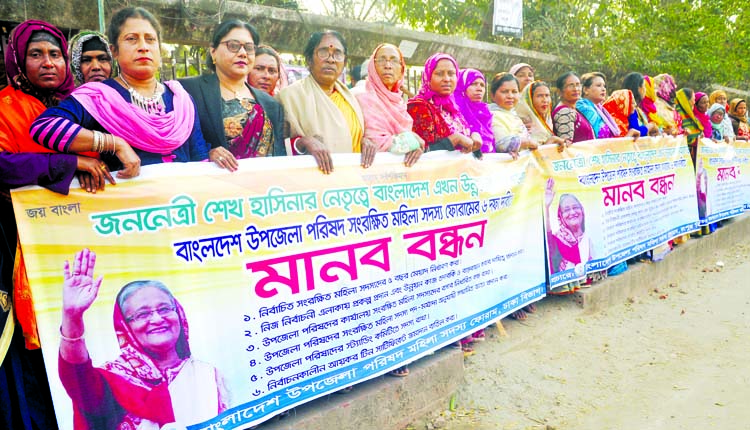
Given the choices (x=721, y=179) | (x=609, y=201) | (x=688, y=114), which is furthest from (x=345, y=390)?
(x=721, y=179)

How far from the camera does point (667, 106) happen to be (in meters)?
6.42

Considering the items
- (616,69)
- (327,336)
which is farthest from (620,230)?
(616,69)

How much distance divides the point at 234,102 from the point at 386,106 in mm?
968

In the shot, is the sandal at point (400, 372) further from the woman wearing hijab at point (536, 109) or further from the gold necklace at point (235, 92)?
the woman wearing hijab at point (536, 109)

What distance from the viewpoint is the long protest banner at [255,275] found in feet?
6.72

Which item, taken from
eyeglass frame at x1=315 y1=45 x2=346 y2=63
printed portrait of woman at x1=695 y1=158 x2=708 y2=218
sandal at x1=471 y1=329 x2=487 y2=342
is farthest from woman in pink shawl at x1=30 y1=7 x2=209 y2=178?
printed portrait of woman at x1=695 y1=158 x2=708 y2=218

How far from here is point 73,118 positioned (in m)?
2.08

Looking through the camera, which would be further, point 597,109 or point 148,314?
point 597,109

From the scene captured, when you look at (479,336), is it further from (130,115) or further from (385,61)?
(130,115)

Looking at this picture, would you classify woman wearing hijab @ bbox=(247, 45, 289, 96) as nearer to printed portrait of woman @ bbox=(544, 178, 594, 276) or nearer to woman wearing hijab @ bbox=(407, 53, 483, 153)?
woman wearing hijab @ bbox=(407, 53, 483, 153)

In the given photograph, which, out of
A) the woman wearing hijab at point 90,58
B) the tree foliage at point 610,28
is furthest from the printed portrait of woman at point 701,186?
the woman wearing hijab at point 90,58

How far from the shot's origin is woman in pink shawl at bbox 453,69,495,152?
3.98 meters

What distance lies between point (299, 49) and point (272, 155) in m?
3.35

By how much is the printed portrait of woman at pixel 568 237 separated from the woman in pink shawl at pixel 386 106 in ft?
5.15
